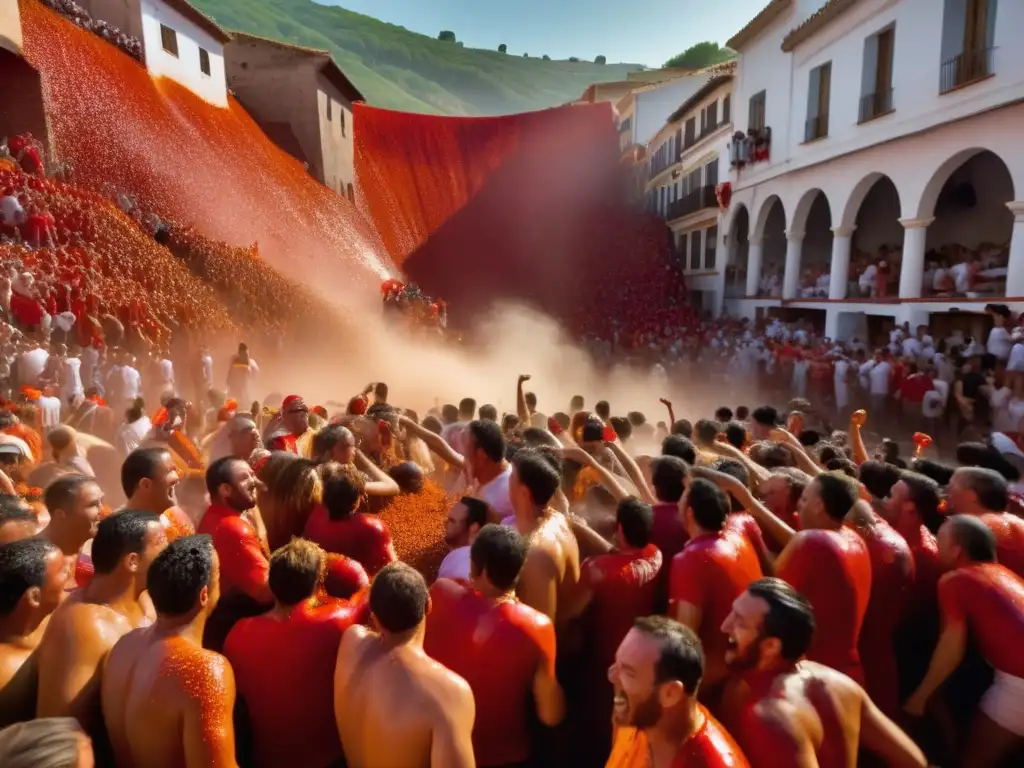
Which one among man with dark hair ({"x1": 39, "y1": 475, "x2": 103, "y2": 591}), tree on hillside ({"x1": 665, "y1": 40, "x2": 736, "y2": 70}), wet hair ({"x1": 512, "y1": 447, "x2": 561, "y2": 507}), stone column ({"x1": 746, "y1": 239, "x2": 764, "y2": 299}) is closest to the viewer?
man with dark hair ({"x1": 39, "y1": 475, "x2": 103, "y2": 591})

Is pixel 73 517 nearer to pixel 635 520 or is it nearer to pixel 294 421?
pixel 294 421

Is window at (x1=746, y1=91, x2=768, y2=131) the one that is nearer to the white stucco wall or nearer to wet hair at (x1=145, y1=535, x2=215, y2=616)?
the white stucco wall

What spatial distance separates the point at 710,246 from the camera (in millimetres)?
28750

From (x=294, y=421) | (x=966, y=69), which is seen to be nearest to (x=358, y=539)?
(x=294, y=421)

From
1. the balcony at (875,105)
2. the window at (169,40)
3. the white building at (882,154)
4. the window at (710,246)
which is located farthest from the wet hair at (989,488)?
the window at (710,246)

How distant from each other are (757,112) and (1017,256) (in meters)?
12.6

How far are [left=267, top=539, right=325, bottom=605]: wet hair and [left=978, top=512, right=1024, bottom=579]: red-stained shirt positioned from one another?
3248 millimetres

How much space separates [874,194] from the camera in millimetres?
19812

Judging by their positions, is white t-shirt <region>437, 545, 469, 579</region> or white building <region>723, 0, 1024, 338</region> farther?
white building <region>723, 0, 1024, 338</region>

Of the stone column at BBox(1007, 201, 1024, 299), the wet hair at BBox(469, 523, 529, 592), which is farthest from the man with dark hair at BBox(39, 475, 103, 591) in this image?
the stone column at BBox(1007, 201, 1024, 299)

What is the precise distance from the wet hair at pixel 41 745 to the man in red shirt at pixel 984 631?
334cm

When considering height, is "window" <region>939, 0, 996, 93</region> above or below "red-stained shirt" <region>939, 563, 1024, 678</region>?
above

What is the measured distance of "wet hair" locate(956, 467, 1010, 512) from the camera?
3648 millimetres

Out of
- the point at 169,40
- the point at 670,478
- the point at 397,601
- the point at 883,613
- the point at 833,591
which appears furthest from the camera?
Answer: the point at 169,40
